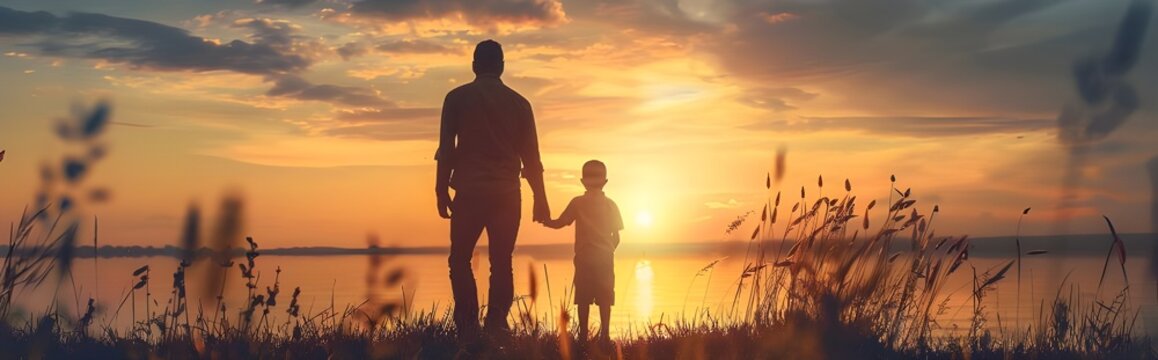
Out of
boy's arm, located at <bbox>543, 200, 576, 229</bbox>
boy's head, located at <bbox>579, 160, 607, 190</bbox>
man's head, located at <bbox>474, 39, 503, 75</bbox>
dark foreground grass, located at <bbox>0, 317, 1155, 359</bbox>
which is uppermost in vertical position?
man's head, located at <bbox>474, 39, 503, 75</bbox>

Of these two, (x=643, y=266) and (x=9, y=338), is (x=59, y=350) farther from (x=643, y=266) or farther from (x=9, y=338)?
(x=643, y=266)

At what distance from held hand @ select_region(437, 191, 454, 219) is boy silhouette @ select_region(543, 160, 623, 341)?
797 millimetres

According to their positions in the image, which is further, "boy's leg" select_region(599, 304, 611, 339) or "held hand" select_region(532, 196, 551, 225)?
"held hand" select_region(532, 196, 551, 225)

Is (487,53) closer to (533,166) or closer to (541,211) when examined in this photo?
(533,166)

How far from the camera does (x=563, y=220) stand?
8.35 meters

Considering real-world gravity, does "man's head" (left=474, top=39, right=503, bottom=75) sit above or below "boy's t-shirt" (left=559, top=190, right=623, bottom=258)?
above

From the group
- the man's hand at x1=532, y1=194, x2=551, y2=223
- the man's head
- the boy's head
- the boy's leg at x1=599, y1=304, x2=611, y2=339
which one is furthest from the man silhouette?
the boy's leg at x1=599, y1=304, x2=611, y2=339

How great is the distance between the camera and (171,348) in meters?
6.23

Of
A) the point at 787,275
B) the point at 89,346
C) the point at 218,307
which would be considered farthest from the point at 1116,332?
the point at 89,346

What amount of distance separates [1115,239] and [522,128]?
13.6ft

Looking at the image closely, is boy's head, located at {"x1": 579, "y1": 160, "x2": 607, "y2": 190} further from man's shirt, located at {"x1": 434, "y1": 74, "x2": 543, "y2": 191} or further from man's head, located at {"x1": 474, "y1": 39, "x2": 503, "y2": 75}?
man's head, located at {"x1": 474, "y1": 39, "x2": 503, "y2": 75}

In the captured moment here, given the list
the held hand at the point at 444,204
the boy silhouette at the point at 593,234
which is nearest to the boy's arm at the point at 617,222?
the boy silhouette at the point at 593,234

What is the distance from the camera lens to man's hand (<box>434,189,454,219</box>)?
794 centimetres

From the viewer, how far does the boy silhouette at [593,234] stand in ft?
27.2
